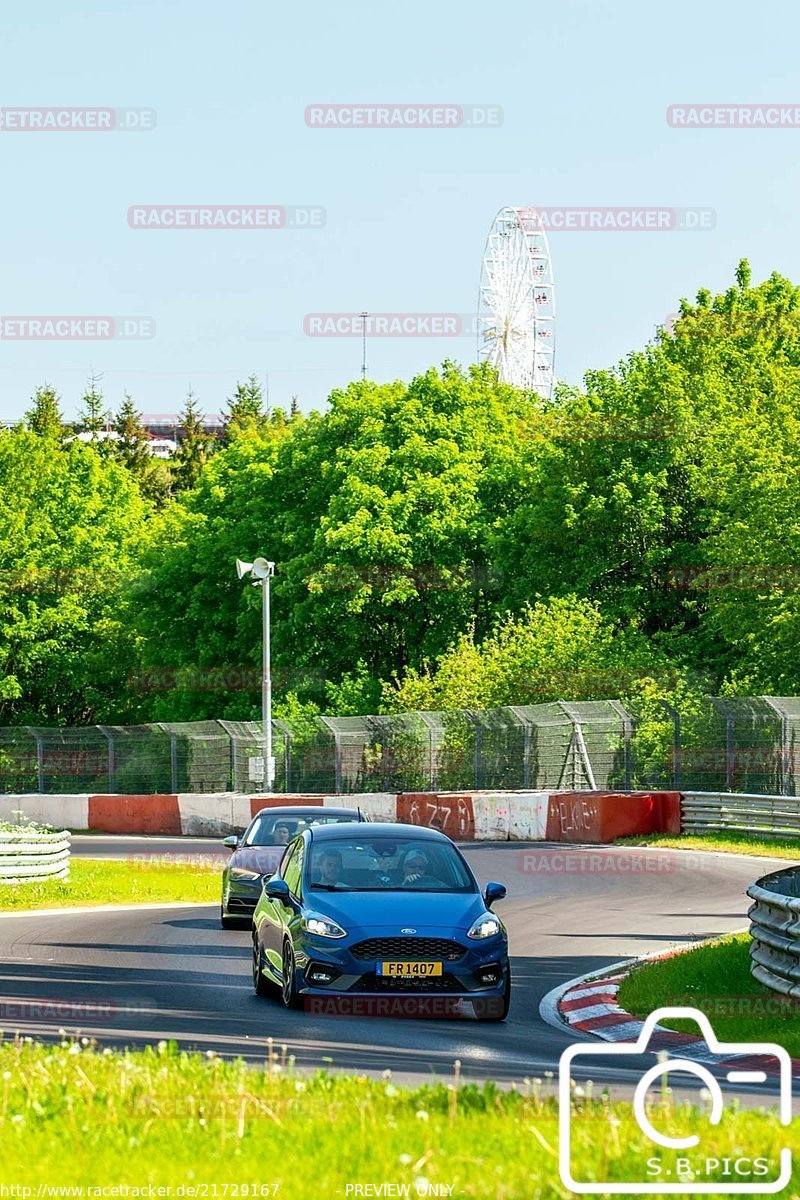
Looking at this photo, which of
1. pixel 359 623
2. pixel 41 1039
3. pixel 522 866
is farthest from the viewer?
pixel 359 623

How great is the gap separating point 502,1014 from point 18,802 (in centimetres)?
3628

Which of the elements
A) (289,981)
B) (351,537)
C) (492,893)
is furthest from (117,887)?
(351,537)

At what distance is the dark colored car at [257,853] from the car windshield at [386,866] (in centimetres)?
584

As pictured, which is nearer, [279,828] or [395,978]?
[395,978]

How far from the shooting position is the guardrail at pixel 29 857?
27.9m

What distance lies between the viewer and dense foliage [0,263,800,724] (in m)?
50.3

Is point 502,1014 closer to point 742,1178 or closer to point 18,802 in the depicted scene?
point 742,1178

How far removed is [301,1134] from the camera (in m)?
7.27

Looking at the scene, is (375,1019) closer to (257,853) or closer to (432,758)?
(257,853)

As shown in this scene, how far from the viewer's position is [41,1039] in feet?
38.3

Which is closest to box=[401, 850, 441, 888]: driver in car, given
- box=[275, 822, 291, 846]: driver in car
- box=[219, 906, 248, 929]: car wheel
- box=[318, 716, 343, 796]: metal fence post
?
box=[275, 822, 291, 846]: driver in car

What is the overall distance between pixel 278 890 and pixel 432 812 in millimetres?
24987

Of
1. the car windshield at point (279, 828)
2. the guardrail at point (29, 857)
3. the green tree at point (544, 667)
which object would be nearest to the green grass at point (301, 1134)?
the car windshield at point (279, 828)

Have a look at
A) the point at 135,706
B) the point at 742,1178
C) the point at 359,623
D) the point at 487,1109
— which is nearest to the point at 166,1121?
the point at 487,1109
